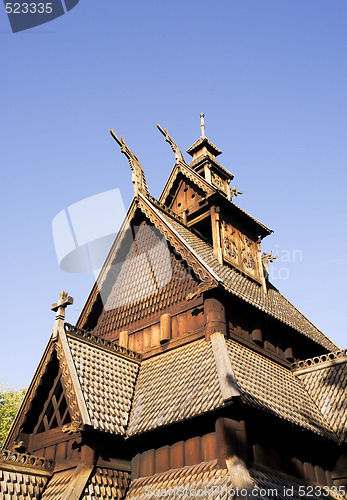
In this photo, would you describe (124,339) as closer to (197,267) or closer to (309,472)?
(197,267)

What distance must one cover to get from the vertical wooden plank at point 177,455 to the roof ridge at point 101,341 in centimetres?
347

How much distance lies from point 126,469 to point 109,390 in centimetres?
188

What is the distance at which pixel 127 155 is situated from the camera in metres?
16.7

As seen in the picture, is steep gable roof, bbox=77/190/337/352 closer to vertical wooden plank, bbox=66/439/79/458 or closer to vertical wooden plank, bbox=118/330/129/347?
vertical wooden plank, bbox=118/330/129/347

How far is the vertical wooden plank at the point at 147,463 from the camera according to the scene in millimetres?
11234

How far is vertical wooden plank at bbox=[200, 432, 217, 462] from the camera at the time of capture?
33.8ft

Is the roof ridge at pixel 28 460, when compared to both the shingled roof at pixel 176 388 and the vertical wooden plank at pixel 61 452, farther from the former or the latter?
the shingled roof at pixel 176 388

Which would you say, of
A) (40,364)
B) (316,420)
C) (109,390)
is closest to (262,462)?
(316,420)

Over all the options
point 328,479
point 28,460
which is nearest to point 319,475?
point 328,479

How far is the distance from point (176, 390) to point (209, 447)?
5.44ft

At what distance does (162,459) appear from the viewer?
1116cm

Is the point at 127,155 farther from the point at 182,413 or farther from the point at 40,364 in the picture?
the point at 182,413

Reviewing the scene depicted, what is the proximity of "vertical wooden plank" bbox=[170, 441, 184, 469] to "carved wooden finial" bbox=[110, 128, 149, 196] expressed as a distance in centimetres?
875

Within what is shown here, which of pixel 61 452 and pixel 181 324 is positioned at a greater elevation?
pixel 181 324
